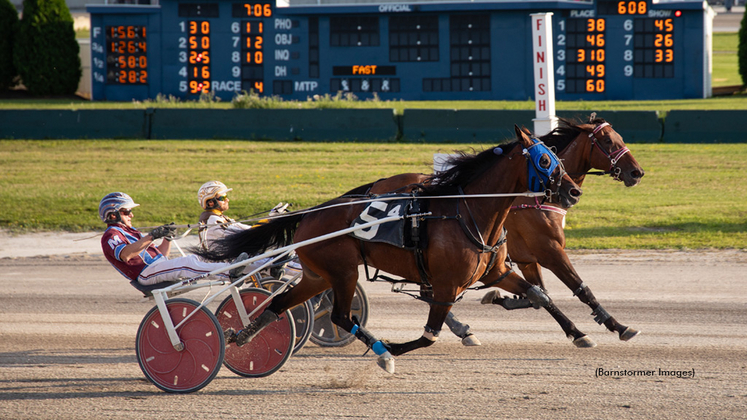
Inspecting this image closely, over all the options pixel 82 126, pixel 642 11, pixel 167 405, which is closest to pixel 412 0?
pixel 642 11

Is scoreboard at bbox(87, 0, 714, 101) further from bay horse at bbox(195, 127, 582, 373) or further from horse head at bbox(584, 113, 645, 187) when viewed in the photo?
bay horse at bbox(195, 127, 582, 373)

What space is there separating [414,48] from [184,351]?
2039 cm

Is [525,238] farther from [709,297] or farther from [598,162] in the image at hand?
[709,297]

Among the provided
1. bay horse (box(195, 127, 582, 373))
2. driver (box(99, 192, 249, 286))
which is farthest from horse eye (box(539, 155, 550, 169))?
driver (box(99, 192, 249, 286))

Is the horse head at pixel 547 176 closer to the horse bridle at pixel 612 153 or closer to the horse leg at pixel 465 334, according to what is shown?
the horse bridle at pixel 612 153

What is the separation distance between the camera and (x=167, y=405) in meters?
4.86

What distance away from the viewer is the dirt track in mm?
4730

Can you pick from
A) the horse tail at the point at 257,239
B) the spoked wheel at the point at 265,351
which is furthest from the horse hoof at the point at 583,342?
the horse tail at the point at 257,239

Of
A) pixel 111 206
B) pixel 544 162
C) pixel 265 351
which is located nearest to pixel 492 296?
pixel 544 162

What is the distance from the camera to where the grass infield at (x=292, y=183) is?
37.4 ft

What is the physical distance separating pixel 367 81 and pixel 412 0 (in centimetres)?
297

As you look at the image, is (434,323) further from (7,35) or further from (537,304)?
(7,35)

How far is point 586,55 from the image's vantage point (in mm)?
23938

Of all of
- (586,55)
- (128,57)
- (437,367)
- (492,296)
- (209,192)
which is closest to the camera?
(437,367)
